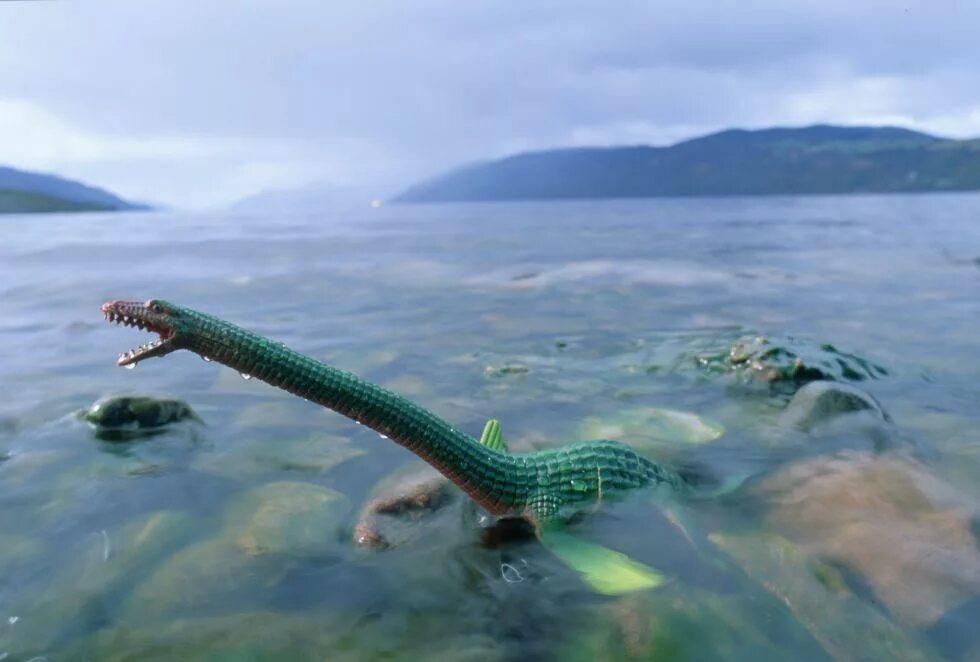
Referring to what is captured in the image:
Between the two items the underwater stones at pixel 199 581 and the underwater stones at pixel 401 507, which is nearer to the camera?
the underwater stones at pixel 199 581

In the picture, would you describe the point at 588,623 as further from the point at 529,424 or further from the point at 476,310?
the point at 476,310

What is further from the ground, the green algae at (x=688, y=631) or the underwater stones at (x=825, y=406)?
the underwater stones at (x=825, y=406)

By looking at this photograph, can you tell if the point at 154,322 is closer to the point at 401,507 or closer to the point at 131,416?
the point at 401,507

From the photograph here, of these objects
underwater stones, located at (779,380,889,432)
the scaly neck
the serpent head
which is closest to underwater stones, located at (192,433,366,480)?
the scaly neck

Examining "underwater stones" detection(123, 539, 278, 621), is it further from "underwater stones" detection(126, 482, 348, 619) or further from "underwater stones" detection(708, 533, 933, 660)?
"underwater stones" detection(708, 533, 933, 660)

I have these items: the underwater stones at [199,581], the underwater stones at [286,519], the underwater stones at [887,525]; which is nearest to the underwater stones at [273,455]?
the underwater stones at [286,519]

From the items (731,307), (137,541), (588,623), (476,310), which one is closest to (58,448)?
(137,541)

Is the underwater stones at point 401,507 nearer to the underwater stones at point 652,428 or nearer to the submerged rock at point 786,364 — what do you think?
the underwater stones at point 652,428

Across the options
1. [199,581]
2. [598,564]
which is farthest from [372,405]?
[598,564]
